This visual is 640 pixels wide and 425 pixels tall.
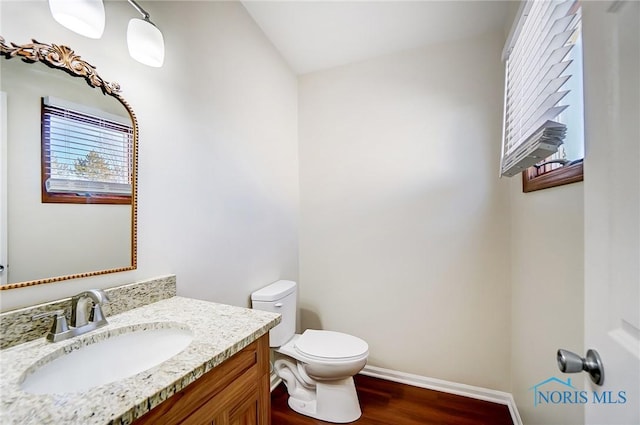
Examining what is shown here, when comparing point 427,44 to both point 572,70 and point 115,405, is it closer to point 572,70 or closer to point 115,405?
point 572,70

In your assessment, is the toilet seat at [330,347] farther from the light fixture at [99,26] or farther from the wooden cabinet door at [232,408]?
the light fixture at [99,26]

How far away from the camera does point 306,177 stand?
2361 millimetres

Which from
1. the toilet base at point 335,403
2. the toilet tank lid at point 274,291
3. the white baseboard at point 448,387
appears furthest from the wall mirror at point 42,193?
the white baseboard at point 448,387

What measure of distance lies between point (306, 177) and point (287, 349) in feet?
4.48

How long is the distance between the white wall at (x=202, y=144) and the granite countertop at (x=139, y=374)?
7.5 inches

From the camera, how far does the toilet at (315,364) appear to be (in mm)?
1577

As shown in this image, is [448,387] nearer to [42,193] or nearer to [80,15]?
[42,193]

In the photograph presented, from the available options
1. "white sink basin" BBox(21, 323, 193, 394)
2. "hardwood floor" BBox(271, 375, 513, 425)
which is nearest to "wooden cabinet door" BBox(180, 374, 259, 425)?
"white sink basin" BBox(21, 323, 193, 394)

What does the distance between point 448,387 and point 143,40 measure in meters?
2.66

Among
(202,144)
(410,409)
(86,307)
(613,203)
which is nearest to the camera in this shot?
(613,203)

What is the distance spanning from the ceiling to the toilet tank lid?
5.94ft

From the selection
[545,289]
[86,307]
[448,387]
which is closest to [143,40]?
[86,307]

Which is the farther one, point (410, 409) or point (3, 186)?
point (410, 409)

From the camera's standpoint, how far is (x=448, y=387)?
190 cm
